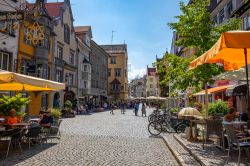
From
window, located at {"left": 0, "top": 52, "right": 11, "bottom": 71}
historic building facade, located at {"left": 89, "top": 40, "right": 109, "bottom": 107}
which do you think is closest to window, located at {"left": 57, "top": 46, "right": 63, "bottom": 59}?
window, located at {"left": 0, "top": 52, "right": 11, "bottom": 71}

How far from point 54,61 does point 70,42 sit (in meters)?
7.05

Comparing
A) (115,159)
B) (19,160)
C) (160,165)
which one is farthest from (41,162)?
(160,165)

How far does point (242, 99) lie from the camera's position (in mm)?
23031

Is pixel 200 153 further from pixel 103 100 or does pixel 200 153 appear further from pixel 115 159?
pixel 103 100

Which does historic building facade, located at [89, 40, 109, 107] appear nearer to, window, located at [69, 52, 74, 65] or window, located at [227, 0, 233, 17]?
window, located at [69, 52, 74, 65]

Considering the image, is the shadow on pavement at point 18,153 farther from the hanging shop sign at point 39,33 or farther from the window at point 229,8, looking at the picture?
the window at point 229,8

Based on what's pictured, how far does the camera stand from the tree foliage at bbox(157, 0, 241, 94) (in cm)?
1204

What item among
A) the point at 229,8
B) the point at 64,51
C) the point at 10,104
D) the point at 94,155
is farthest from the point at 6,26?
the point at 229,8

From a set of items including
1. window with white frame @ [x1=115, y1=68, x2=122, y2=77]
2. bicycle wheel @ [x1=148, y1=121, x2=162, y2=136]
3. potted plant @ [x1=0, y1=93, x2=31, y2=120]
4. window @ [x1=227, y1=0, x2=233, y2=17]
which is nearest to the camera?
potted plant @ [x1=0, y1=93, x2=31, y2=120]

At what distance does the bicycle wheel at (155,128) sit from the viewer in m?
15.9

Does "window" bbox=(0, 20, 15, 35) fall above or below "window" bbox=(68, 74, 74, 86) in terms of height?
above

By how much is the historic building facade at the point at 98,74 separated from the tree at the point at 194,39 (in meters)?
43.0

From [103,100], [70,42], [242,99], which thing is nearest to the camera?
[242,99]

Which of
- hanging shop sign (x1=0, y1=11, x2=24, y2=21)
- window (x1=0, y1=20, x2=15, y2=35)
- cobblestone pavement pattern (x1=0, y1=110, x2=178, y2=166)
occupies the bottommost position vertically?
cobblestone pavement pattern (x1=0, y1=110, x2=178, y2=166)
